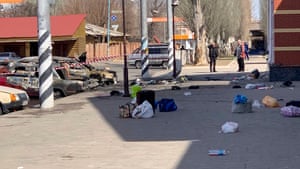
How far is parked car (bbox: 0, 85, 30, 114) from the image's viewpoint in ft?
59.9

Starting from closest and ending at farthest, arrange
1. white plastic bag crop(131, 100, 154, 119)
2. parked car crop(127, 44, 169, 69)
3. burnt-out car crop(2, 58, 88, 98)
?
white plastic bag crop(131, 100, 154, 119), burnt-out car crop(2, 58, 88, 98), parked car crop(127, 44, 169, 69)

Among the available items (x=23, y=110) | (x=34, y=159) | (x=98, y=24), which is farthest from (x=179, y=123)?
(x=98, y=24)

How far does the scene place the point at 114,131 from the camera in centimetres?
1311

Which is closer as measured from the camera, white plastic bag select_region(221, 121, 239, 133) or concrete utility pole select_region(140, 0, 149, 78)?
white plastic bag select_region(221, 121, 239, 133)

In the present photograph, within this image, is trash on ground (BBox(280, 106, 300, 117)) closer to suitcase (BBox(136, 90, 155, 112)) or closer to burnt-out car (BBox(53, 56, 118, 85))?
suitcase (BBox(136, 90, 155, 112))

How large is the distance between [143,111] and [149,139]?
332 centimetres

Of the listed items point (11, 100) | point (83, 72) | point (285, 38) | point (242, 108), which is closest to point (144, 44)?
point (83, 72)

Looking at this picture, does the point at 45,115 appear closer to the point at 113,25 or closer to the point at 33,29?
the point at 33,29

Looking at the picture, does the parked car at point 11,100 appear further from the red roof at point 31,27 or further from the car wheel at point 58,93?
the red roof at point 31,27

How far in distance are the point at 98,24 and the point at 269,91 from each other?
69.7 metres

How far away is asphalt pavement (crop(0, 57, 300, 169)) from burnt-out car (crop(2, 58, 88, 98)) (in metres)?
4.80

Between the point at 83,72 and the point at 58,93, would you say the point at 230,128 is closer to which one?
the point at 58,93

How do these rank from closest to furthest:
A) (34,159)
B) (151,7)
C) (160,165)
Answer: (160,165) < (34,159) < (151,7)

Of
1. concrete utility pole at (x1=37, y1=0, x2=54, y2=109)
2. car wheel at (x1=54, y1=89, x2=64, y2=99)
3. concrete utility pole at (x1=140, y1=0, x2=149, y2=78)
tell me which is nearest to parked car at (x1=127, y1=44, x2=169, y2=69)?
concrete utility pole at (x1=140, y1=0, x2=149, y2=78)
